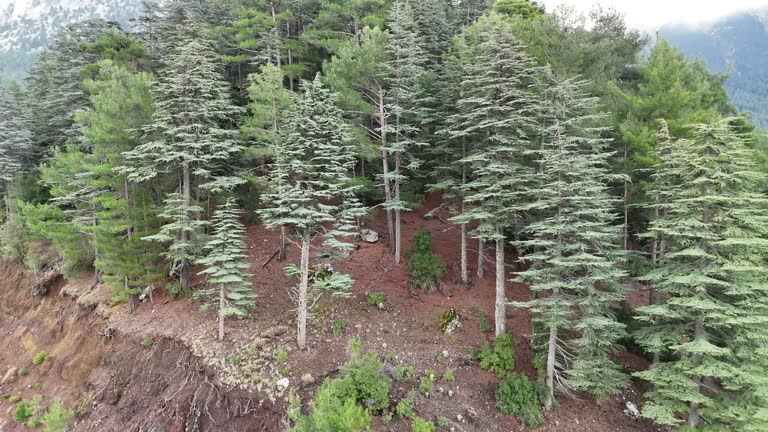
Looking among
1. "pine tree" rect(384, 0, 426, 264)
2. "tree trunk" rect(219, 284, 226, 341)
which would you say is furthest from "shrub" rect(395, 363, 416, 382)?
"tree trunk" rect(219, 284, 226, 341)

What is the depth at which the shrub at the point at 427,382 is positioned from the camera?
38.1 feet

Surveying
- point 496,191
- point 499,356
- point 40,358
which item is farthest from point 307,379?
point 40,358

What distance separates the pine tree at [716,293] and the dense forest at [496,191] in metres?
0.06

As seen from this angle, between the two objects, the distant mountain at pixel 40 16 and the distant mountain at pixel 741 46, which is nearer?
the distant mountain at pixel 741 46

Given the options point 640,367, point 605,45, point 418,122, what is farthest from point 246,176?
point 605,45

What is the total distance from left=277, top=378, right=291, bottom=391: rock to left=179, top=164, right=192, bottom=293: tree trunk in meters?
6.74

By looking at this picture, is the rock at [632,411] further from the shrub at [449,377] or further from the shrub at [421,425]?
the shrub at [421,425]

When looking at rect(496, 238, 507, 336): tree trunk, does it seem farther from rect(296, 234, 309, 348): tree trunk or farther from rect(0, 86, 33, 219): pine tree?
rect(0, 86, 33, 219): pine tree

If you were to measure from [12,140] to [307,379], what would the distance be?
29.9 m

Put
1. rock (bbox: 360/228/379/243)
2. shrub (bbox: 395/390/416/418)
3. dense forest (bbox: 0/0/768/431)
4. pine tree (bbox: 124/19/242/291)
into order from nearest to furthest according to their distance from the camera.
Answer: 1. dense forest (bbox: 0/0/768/431)
2. shrub (bbox: 395/390/416/418)
3. pine tree (bbox: 124/19/242/291)
4. rock (bbox: 360/228/379/243)

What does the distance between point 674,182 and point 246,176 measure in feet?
51.9

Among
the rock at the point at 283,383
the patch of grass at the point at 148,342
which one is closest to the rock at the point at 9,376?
the patch of grass at the point at 148,342

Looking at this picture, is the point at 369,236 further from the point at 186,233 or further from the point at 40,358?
the point at 40,358

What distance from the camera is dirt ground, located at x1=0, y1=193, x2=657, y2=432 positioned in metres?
11.2
